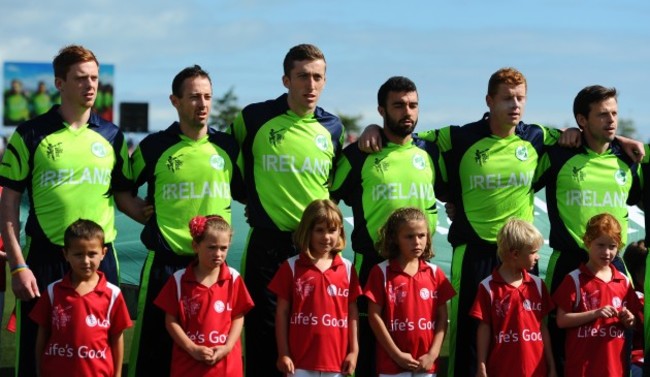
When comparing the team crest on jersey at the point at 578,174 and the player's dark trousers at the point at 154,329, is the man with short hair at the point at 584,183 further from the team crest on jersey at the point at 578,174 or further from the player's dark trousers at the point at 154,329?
the player's dark trousers at the point at 154,329

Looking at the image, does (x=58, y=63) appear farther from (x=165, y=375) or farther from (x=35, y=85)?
(x=35, y=85)

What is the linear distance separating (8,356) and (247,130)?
3.47m

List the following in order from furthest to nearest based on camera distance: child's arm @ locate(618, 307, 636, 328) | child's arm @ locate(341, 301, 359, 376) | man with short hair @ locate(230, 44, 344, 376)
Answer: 1. man with short hair @ locate(230, 44, 344, 376)
2. child's arm @ locate(618, 307, 636, 328)
3. child's arm @ locate(341, 301, 359, 376)

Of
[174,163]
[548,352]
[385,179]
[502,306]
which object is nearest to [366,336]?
[502,306]

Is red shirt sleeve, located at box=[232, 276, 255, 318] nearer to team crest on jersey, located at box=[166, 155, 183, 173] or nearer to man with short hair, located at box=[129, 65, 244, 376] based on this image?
man with short hair, located at box=[129, 65, 244, 376]

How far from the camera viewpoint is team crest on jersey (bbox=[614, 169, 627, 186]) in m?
6.49

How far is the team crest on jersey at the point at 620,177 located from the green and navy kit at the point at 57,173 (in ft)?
9.90

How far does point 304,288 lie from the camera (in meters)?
5.97

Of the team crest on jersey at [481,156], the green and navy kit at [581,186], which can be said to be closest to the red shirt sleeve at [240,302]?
the team crest on jersey at [481,156]

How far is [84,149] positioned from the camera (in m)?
5.96

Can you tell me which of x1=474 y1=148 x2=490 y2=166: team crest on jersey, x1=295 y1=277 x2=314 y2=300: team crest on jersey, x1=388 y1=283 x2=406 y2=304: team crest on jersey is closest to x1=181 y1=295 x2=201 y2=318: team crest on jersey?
x1=295 y1=277 x2=314 y2=300: team crest on jersey

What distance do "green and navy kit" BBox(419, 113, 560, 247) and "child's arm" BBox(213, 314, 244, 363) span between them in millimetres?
1484

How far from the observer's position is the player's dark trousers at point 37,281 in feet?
19.5

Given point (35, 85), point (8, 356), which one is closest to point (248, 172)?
point (8, 356)
